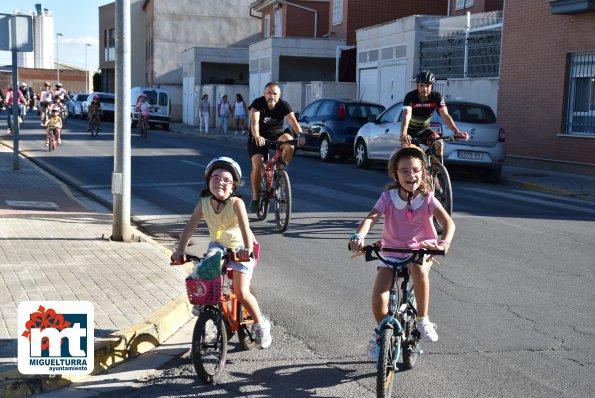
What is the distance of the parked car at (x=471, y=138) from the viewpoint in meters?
17.1

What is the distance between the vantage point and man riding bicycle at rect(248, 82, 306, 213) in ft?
33.5

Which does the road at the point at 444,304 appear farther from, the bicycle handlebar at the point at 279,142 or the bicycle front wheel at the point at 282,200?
the bicycle handlebar at the point at 279,142

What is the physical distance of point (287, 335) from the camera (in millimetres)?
6059

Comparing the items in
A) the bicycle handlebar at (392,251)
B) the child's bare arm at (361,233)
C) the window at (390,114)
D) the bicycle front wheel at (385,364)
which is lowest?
the bicycle front wheel at (385,364)

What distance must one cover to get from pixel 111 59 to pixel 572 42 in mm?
60713

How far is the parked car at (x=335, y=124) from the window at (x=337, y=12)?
17.8 metres

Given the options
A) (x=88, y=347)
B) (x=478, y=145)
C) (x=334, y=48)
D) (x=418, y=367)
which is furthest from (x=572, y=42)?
(x=334, y=48)

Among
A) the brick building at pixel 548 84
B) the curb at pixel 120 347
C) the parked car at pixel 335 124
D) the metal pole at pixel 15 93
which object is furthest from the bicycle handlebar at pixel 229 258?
the parked car at pixel 335 124

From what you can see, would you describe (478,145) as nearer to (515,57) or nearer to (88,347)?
(515,57)

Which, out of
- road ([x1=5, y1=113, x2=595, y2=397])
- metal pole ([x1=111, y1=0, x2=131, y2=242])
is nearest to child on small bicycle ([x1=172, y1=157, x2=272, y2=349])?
road ([x1=5, y1=113, x2=595, y2=397])

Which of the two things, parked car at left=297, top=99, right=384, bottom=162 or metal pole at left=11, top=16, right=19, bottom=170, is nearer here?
metal pole at left=11, top=16, right=19, bottom=170

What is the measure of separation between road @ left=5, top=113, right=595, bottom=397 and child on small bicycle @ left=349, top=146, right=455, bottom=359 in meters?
0.51

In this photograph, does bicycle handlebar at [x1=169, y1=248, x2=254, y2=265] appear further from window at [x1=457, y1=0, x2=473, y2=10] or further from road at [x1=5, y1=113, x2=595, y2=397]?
window at [x1=457, y1=0, x2=473, y2=10]

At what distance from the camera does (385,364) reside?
14.6 ft
